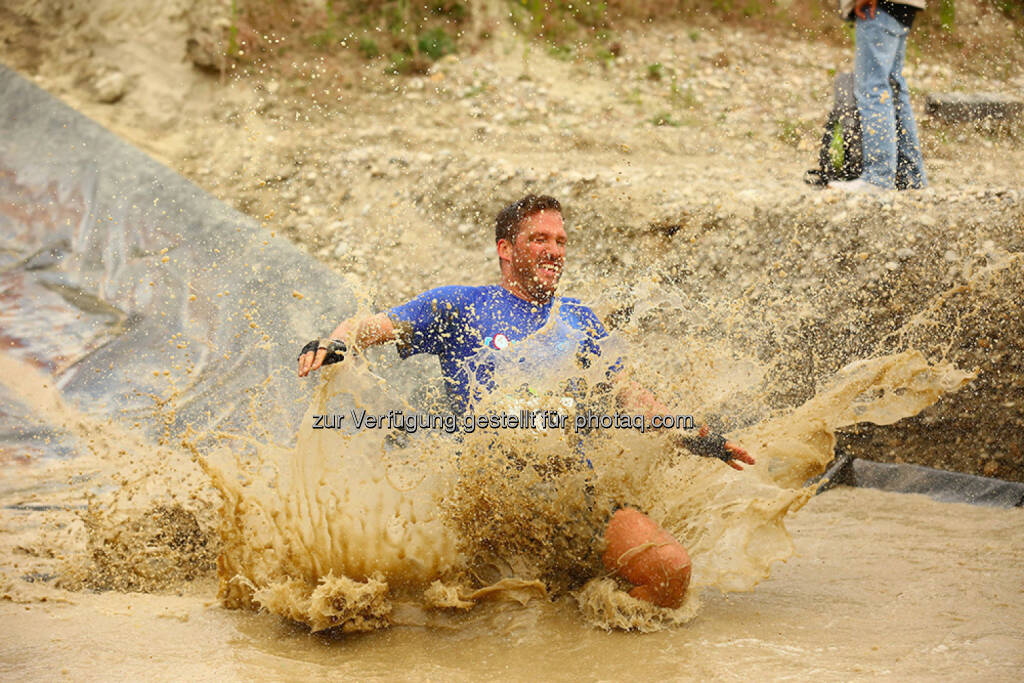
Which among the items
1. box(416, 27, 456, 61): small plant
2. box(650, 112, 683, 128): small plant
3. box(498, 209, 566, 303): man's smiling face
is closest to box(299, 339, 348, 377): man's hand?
box(498, 209, 566, 303): man's smiling face

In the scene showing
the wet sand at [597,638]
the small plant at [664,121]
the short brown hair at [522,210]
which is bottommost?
Result: the wet sand at [597,638]

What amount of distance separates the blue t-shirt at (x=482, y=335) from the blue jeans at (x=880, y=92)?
119 inches

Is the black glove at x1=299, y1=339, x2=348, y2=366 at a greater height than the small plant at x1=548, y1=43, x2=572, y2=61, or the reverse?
the small plant at x1=548, y1=43, x2=572, y2=61

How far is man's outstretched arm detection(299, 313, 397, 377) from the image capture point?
9.33ft

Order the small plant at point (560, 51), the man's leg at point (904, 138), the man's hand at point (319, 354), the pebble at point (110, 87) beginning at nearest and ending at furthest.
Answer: the man's hand at point (319, 354)
the man's leg at point (904, 138)
the pebble at point (110, 87)
the small plant at point (560, 51)

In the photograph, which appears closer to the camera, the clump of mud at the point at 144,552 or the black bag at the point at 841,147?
the clump of mud at the point at 144,552

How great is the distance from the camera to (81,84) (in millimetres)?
8164

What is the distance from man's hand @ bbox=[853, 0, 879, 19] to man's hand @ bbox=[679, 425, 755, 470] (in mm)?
3525

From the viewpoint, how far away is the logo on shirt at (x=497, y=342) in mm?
3127

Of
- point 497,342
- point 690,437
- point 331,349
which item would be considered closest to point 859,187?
point 690,437

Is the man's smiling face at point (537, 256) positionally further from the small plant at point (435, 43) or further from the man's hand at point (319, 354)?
the small plant at point (435, 43)

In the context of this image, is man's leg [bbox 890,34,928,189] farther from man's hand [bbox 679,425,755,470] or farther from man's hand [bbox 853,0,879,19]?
man's hand [bbox 679,425,755,470]

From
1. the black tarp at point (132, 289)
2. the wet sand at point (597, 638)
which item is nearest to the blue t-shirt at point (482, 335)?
the wet sand at point (597, 638)

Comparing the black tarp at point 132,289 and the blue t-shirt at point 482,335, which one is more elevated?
the blue t-shirt at point 482,335
